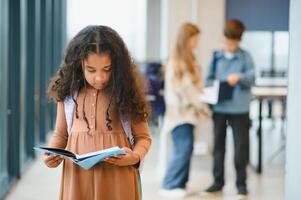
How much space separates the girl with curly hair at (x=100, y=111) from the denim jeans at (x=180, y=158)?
2.49 metres

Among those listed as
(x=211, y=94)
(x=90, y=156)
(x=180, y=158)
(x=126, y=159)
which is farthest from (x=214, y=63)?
(x=90, y=156)

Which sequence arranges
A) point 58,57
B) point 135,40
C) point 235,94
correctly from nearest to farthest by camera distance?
point 235,94 → point 58,57 → point 135,40

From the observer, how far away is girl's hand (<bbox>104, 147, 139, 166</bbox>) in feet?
6.64

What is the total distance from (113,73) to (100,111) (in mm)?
147

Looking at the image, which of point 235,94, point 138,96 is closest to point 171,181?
point 235,94

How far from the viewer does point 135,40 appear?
11.0 metres

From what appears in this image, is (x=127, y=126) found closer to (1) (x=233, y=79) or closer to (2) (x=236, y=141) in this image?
(1) (x=233, y=79)

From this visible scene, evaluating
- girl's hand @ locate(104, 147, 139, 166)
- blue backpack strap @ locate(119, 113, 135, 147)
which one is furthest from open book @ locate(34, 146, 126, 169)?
blue backpack strap @ locate(119, 113, 135, 147)

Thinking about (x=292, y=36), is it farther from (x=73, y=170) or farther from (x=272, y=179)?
(x=272, y=179)

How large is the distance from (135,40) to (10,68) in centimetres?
589

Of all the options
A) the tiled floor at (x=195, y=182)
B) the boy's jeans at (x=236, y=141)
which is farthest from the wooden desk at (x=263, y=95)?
the boy's jeans at (x=236, y=141)

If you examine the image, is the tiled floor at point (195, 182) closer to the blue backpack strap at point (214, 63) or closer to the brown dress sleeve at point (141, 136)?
the blue backpack strap at point (214, 63)

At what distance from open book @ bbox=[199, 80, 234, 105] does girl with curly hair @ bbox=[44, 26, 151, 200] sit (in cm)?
243

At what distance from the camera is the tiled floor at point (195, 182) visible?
15.8ft
